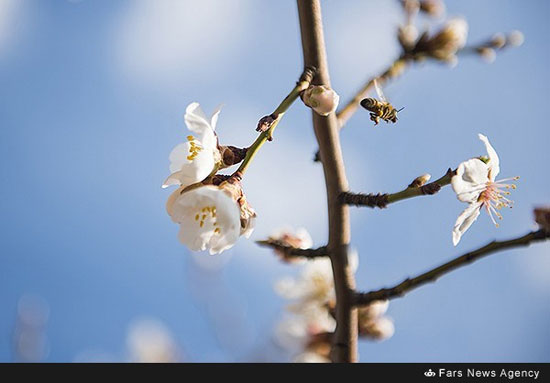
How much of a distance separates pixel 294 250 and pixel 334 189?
0.74ft

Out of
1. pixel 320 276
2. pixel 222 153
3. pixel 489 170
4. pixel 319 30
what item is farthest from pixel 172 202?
pixel 320 276

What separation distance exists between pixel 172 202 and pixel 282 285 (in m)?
1.08

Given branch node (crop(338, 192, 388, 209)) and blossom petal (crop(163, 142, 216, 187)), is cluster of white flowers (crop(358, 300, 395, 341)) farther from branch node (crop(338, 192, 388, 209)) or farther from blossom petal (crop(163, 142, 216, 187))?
blossom petal (crop(163, 142, 216, 187))

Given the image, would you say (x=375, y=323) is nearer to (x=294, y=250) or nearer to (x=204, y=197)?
(x=294, y=250)

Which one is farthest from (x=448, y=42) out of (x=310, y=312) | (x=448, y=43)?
(x=310, y=312)

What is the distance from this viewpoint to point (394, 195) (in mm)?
1204

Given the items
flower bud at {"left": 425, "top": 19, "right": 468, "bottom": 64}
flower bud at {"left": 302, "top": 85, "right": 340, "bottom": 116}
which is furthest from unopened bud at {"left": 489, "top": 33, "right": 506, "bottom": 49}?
flower bud at {"left": 302, "top": 85, "right": 340, "bottom": 116}

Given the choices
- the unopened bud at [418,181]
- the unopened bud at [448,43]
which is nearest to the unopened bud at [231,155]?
the unopened bud at [418,181]

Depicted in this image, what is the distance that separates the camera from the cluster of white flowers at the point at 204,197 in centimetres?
117

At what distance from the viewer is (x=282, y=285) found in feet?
7.21

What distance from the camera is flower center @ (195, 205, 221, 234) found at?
1.18 meters
